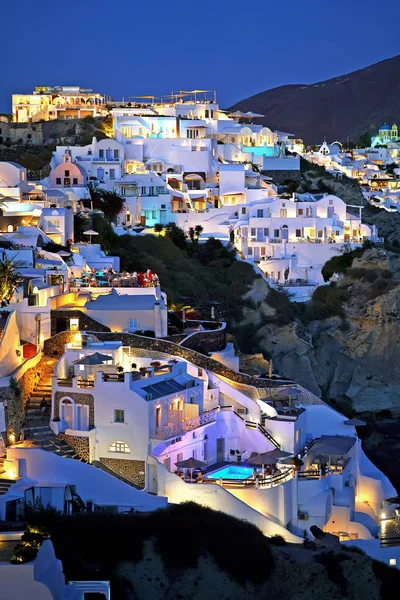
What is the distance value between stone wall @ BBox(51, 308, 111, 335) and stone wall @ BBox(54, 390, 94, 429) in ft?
16.5

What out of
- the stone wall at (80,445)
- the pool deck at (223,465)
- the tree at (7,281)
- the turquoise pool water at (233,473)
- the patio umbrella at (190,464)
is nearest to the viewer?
the patio umbrella at (190,464)

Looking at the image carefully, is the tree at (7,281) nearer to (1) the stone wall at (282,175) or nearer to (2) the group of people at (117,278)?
(2) the group of people at (117,278)

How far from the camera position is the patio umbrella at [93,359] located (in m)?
36.7

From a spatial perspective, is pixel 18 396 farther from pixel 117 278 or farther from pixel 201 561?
pixel 117 278

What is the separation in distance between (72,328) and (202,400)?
4901mm

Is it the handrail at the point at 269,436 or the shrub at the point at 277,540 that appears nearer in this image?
the shrub at the point at 277,540

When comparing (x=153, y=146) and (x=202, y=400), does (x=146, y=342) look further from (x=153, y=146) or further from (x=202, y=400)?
(x=153, y=146)

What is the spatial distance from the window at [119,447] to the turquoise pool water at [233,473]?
238 cm

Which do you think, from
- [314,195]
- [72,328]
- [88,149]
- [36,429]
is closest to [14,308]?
[72,328]

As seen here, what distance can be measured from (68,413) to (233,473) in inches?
181

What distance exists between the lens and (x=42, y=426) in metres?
36.0

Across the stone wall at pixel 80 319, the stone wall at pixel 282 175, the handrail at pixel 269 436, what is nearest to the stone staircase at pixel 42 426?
the stone wall at pixel 80 319

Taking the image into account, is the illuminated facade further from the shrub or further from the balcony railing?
the shrub

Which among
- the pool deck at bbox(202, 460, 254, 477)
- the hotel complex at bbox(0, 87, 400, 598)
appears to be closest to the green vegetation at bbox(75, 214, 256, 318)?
the hotel complex at bbox(0, 87, 400, 598)
